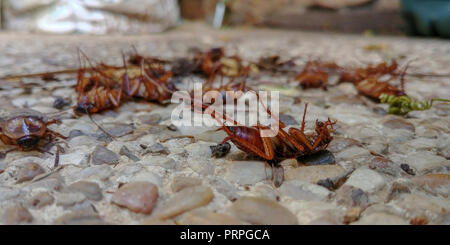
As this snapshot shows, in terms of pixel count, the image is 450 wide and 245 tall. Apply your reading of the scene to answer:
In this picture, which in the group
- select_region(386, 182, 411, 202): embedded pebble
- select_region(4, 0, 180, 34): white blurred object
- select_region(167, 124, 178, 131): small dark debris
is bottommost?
select_region(386, 182, 411, 202): embedded pebble

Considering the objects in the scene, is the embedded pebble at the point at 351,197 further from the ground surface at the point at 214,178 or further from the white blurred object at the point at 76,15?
the white blurred object at the point at 76,15

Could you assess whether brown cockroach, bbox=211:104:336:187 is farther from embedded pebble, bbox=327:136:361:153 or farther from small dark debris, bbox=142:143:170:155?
small dark debris, bbox=142:143:170:155

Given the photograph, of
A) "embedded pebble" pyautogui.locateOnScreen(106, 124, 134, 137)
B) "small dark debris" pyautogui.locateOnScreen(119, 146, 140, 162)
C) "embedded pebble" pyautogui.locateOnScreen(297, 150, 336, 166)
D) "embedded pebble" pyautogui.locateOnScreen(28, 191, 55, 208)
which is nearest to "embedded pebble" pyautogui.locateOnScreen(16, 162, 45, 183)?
"embedded pebble" pyautogui.locateOnScreen(28, 191, 55, 208)

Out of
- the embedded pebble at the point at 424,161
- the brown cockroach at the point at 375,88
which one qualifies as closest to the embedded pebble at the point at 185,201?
the embedded pebble at the point at 424,161

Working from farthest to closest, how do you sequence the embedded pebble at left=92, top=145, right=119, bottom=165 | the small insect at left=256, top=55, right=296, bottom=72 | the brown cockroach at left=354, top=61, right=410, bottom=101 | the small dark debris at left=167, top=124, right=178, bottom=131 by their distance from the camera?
the small insect at left=256, top=55, right=296, bottom=72
the brown cockroach at left=354, top=61, right=410, bottom=101
the small dark debris at left=167, top=124, right=178, bottom=131
the embedded pebble at left=92, top=145, right=119, bottom=165

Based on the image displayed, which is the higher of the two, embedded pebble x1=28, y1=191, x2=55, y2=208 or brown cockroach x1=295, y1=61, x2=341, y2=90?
brown cockroach x1=295, y1=61, x2=341, y2=90
